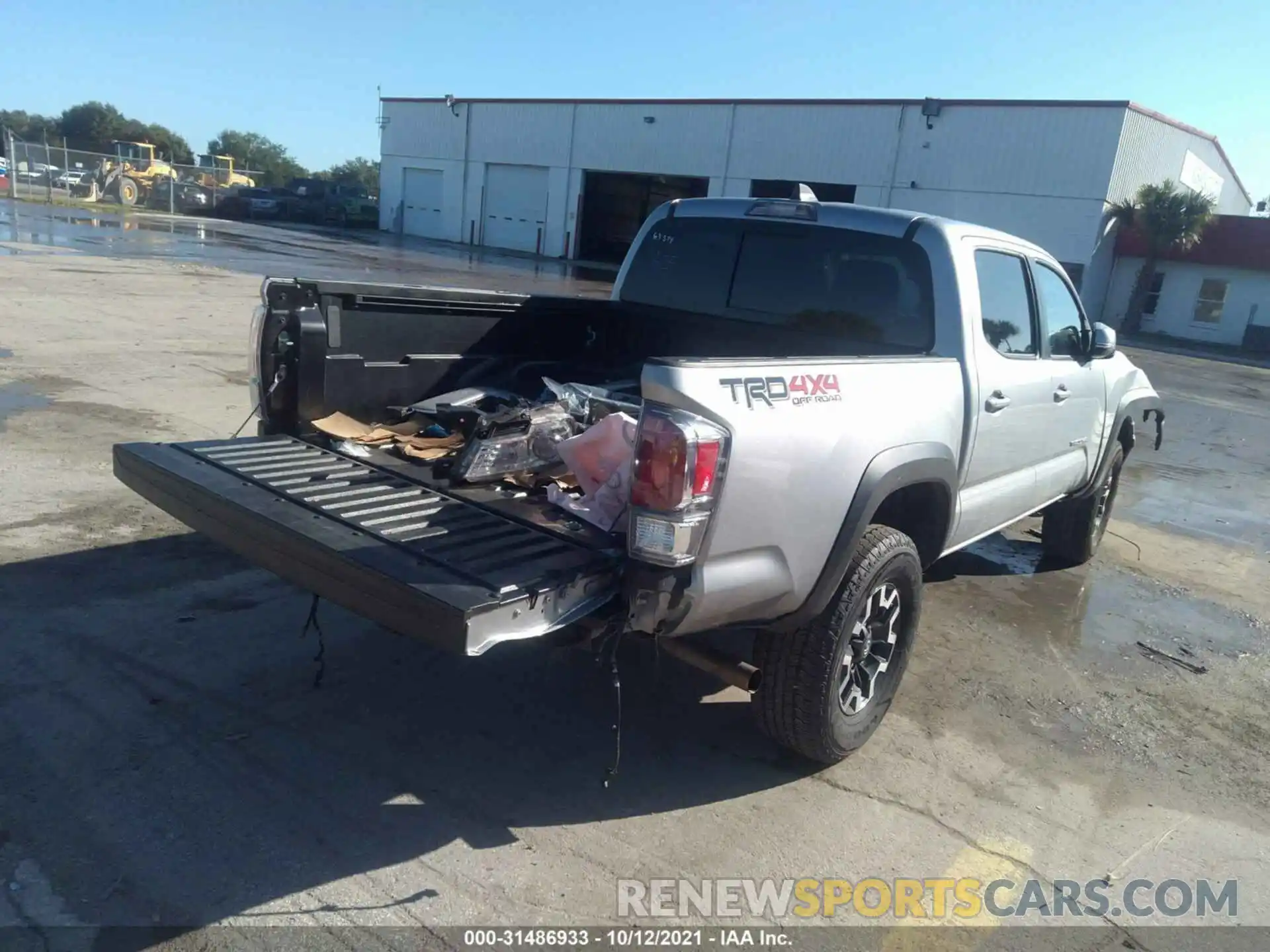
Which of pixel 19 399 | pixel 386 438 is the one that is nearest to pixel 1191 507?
pixel 386 438

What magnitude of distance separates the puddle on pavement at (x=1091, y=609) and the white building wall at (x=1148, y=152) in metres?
27.8

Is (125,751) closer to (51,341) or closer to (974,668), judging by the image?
(974,668)

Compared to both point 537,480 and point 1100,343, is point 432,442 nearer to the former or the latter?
point 537,480

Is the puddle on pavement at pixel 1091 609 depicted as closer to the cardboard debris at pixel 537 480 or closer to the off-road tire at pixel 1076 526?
the off-road tire at pixel 1076 526

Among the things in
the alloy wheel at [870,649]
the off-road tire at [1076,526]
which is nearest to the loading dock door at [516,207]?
the off-road tire at [1076,526]

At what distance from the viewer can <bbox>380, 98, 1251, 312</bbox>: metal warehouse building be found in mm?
31156

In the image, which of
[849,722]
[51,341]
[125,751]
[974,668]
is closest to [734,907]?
[849,722]

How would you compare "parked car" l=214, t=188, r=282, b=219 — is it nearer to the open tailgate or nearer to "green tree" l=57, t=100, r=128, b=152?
the open tailgate

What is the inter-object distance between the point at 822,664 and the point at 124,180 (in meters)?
46.9

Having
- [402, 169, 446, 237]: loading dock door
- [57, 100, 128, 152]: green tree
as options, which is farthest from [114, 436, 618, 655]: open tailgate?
[57, 100, 128, 152]: green tree

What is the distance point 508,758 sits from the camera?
3742 millimetres

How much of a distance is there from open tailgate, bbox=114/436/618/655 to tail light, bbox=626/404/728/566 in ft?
0.70

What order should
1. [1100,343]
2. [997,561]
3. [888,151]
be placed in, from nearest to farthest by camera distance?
[1100,343]
[997,561]
[888,151]

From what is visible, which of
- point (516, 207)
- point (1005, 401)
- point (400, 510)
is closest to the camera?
point (400, 510)
